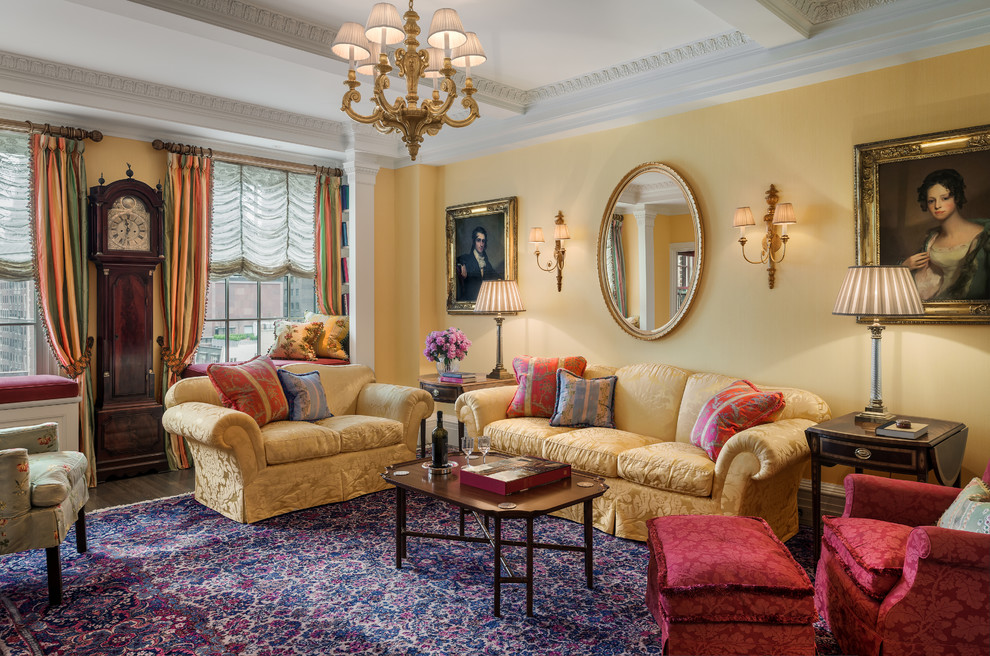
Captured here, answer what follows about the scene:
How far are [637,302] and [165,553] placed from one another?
11.3 feet

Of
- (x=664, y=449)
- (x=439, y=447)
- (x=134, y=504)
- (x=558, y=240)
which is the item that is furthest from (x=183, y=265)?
(x=664, y=449)

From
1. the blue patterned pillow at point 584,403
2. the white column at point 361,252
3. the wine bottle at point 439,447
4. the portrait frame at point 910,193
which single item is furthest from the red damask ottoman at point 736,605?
the white column at point 361,252

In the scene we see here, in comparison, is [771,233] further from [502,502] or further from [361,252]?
[361,252]

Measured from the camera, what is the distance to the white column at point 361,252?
6418 millimetres

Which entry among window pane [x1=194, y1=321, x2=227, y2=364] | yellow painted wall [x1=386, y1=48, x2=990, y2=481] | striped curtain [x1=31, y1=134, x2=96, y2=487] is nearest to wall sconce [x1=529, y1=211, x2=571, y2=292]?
yellow painted wall [x1=386, y1=48, x2=990, y2=481]

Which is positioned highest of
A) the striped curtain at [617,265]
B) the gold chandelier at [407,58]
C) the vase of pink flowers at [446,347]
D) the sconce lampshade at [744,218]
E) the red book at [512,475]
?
the gold chandelier at [407,58]

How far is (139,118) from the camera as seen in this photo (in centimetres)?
512

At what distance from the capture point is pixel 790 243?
4.21 meters

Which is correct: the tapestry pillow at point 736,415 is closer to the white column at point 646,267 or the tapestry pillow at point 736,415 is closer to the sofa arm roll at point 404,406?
the white column at point 646,267

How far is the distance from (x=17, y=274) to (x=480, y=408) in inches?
140

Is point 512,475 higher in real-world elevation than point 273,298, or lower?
lower

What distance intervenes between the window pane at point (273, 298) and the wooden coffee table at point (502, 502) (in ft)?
11.2

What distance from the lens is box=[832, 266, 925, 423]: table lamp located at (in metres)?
3.39

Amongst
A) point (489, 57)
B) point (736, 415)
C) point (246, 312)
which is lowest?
point (736, 415)
